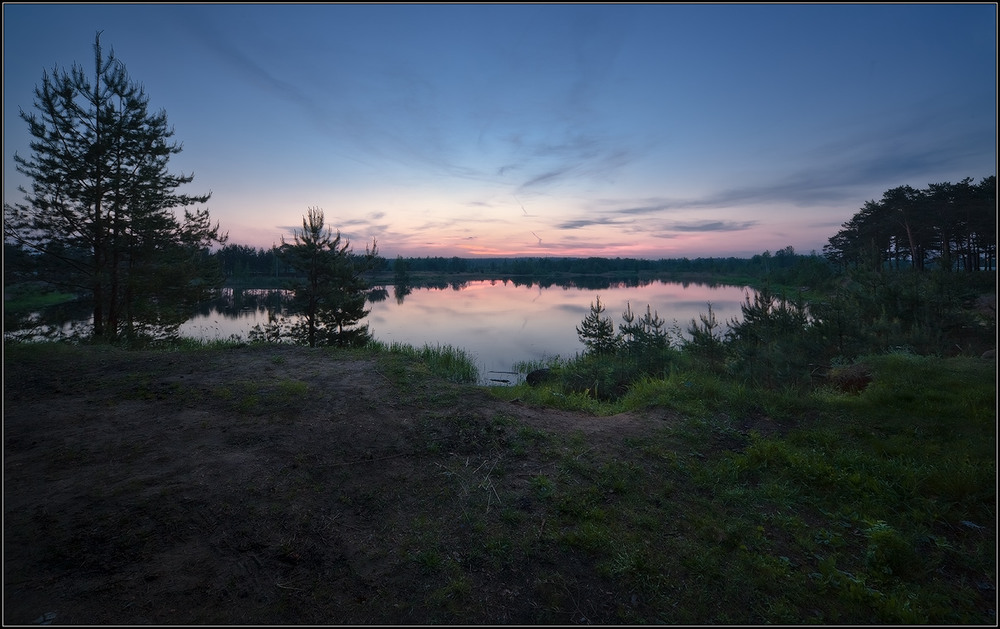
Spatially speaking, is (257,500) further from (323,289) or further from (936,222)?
(936,222)

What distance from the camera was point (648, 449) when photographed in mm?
4824

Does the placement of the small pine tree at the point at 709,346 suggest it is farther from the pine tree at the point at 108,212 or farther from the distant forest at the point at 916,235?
the pine tree at the point at 108,212

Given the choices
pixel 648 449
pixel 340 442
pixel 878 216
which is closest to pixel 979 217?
pixel 878 216

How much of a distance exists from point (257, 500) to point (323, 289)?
51.6ft

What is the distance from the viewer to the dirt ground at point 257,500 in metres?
2.45

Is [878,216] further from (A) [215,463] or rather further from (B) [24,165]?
(B) [24,165]

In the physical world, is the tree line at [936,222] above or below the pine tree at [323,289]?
above

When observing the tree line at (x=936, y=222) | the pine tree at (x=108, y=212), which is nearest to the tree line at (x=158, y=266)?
the pine tree at (x=108, y=212)

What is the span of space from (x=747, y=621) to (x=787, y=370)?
8364 millimetres

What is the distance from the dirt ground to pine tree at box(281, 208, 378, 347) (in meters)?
11.3

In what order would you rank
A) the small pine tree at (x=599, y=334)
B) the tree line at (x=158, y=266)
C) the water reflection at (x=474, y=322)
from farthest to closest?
the water reflection at (x=474, y=322), the small pine tree at (x=599, y=334), the tree line at (x=158, y=266)

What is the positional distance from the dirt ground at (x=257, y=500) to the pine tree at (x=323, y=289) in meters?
11.3

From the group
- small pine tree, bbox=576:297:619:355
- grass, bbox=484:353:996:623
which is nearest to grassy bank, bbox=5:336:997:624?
grass, bbox=484:353:996:623

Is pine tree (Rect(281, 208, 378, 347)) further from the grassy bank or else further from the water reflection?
the grassy bank
